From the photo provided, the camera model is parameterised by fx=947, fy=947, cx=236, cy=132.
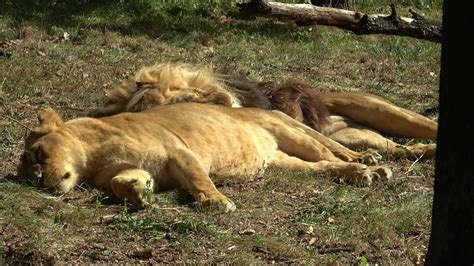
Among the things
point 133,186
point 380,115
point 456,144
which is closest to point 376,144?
point 380,115

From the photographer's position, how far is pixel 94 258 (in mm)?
5328

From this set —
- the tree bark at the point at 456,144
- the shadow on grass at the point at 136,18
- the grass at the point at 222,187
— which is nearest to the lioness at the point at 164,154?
the grass at the point at 222,187

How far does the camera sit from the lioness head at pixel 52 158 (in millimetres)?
6316

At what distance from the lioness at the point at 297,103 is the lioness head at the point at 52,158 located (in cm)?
151

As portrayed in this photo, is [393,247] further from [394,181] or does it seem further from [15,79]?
[15,79]

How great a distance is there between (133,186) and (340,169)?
1.87m

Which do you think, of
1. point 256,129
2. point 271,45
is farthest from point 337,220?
point 271,45

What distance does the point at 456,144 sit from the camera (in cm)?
378

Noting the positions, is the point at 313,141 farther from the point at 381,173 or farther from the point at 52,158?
the point at 52,158

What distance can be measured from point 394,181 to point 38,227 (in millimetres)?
2866

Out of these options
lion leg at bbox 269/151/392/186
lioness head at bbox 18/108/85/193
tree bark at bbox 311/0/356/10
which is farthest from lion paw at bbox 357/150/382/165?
tree bark at bbox 311/0/356/10

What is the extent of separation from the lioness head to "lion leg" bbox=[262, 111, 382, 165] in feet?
6.23

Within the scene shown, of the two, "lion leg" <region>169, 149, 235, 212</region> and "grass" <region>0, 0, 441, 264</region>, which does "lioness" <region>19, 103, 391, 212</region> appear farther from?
"grass" <region>0, 0, 441, 264</region>

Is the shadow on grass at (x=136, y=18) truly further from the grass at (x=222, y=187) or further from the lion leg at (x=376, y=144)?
the lion leg at (x=376, y=144)
